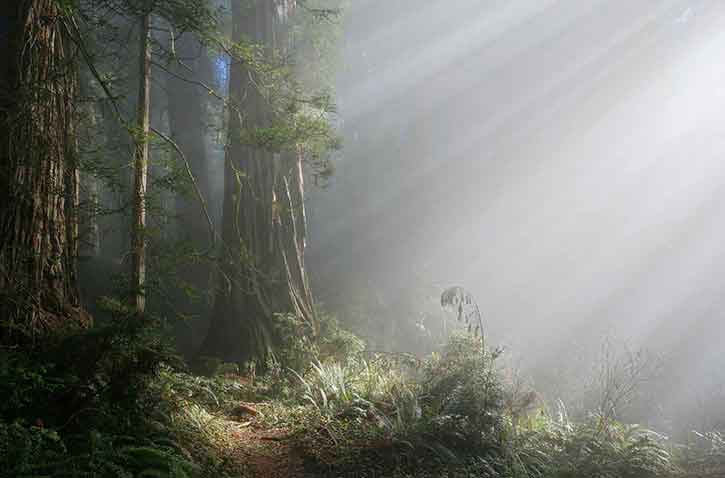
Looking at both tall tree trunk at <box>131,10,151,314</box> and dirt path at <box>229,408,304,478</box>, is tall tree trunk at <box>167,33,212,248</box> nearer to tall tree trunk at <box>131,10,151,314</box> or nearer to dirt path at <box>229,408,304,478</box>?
tall tree trunk at <box>131,10,151,314</box>

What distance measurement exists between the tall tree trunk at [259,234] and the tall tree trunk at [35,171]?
3.16m

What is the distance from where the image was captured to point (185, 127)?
14359 millimetres

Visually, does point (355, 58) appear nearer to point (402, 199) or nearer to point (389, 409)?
point (402, 199)

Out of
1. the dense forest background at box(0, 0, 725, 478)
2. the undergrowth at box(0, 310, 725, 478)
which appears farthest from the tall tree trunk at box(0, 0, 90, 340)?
the undergrowth at box(0, 310, 725, 478)

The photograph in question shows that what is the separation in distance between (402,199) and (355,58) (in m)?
6.65

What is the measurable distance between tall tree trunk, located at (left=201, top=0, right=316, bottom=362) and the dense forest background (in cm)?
5

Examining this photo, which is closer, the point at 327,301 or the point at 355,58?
the point at 327,301

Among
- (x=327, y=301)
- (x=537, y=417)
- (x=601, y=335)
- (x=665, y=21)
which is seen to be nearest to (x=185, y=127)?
(x=327, y=301)

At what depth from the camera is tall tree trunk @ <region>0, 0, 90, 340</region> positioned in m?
4.34

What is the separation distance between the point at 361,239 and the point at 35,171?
15.1 metres

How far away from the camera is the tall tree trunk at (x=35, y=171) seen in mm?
4344

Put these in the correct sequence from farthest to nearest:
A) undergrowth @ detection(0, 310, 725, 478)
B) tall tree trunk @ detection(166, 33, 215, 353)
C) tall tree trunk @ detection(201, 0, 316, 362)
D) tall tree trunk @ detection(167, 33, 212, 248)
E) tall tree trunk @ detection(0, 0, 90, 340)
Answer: tall tree trunk @ detection(167, 33, 212, 248) < tall tree trunk @ detection(166, 33, 215, 353) < tall tree trunk @ detection(201, 0, 316, 362) < tall tree trunk @ detection(0, 0, 90, 340) < undergrowth @ detection(0, 310, 725, 478)

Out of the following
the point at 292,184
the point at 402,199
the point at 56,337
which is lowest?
the point at 56,337

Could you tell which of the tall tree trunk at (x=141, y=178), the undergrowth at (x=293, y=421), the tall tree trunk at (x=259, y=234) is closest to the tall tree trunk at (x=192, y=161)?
the tall tree trunk at (x=259, y=234)
